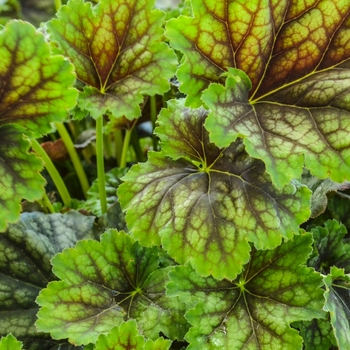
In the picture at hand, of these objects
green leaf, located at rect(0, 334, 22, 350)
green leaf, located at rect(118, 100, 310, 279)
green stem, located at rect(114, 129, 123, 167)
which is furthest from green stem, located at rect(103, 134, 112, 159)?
green leaf, located at rect(0, 334, 22, 350)

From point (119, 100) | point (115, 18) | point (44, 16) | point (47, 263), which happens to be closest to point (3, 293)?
point (47, 263)

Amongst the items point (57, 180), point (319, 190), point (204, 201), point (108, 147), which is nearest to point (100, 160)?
point (57, 180)

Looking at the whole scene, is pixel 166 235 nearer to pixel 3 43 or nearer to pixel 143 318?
pixel 143 318

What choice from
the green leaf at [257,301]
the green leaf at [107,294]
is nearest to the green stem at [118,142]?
the green leaf at [107,294]

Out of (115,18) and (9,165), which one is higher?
(115,18)

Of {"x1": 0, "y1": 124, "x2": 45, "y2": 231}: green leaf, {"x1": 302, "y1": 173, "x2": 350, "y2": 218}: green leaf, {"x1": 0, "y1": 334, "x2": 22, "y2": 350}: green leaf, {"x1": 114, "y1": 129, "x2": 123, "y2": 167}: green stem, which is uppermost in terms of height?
{"x1": 114, "y1": 129, "x2": 123, "y2": 167}: green stem

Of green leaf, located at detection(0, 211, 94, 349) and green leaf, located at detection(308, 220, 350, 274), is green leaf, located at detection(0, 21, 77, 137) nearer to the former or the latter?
green leaf, located at detection(0, 211, 94, 349)
